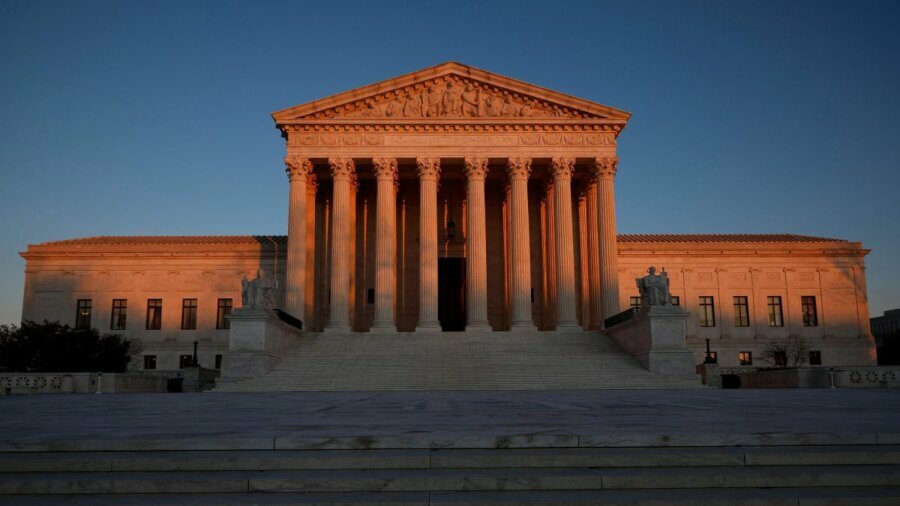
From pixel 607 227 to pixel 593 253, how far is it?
2.24 m

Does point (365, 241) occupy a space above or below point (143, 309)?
above

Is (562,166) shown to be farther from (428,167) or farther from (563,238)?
(428,167)

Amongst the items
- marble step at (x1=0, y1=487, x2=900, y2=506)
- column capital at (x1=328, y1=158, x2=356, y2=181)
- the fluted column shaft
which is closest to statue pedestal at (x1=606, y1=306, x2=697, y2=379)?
the fluted column shaft

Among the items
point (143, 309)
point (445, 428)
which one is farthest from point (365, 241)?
point (445, 428)

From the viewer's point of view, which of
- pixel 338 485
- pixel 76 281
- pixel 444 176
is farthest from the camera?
pixel 76 281

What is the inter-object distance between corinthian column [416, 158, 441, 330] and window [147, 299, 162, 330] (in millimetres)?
20870

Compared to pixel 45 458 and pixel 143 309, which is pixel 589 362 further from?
pixel 143 309

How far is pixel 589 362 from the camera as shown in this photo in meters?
33.7

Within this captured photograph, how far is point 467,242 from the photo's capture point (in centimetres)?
4350

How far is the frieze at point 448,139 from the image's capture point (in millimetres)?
43562

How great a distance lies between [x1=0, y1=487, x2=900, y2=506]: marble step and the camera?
258 inches

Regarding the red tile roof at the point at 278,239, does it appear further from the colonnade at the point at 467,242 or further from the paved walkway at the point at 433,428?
the paved walkway at the point at 433,428

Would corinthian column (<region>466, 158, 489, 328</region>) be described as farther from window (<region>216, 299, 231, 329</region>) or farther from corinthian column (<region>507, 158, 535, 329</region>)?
window (<region>216, 299, 231, 329</region>)

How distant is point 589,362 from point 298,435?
2622cm
